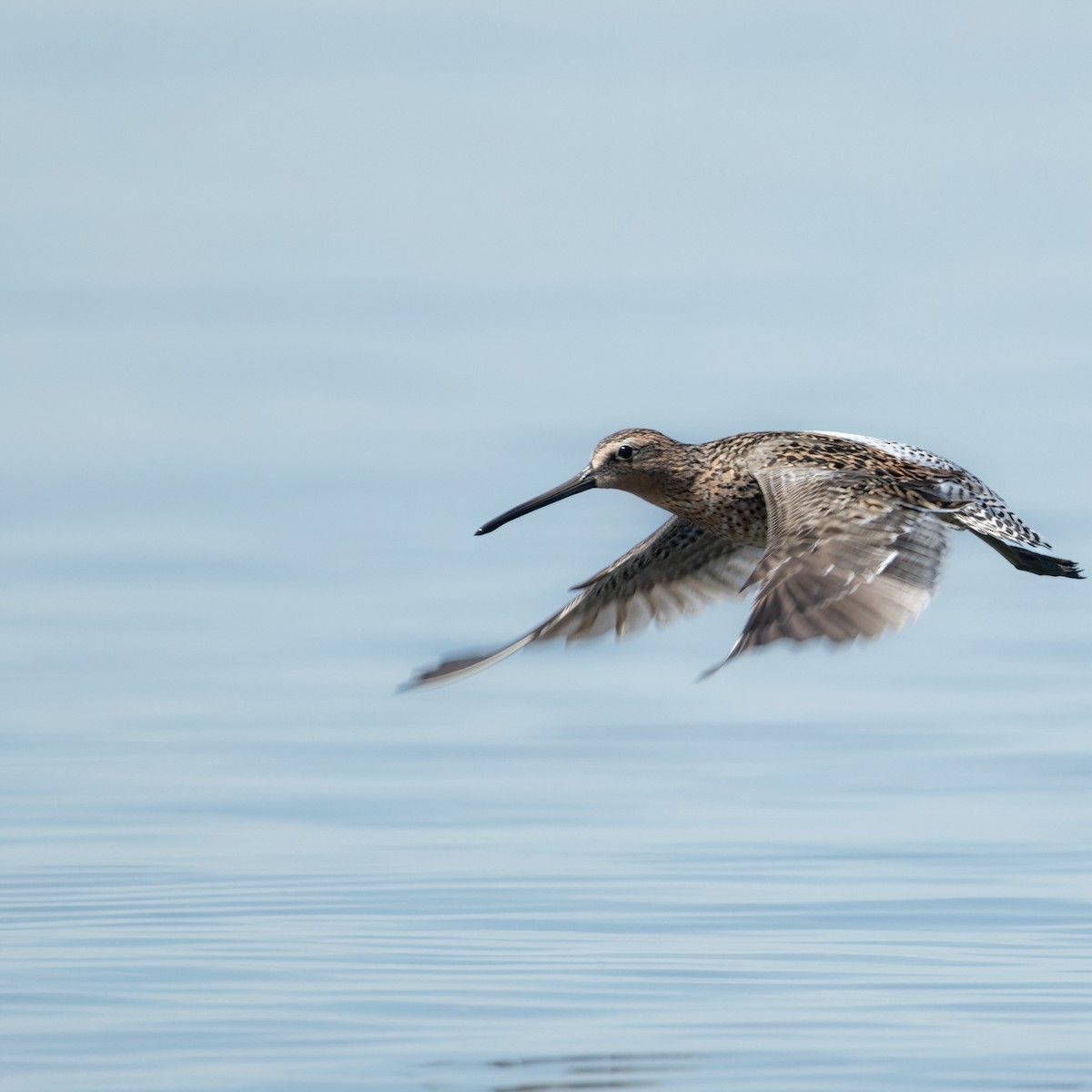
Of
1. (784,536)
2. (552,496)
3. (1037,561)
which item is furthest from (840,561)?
(552,496)

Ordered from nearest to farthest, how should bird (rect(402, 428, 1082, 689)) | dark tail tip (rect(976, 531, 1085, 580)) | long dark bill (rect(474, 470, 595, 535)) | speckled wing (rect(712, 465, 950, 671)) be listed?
speckled wing (rect(712, 465, 950, 671))
bird (rect(402, 428, 1082, 689))
dark tail tip (rect(976, 531, 1085, 580))
long dark bill (rect(474, 470, 595, 535))

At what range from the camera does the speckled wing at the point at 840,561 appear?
1357 centimetres

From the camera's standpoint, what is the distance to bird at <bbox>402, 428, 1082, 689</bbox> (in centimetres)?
1386

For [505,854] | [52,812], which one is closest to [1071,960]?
[505,854]

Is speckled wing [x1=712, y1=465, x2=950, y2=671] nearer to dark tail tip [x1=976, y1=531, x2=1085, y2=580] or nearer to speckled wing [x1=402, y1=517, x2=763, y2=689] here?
dark tail tip [x1=976, y1=531, x2=1085, y2=580]

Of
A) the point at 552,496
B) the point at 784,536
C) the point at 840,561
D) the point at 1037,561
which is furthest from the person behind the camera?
the point at 552,496

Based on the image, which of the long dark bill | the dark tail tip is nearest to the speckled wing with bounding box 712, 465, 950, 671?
the dark tail tip

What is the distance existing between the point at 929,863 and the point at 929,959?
5.77ft

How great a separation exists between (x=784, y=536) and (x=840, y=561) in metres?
0.39

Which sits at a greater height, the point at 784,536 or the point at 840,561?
the point at 784,536

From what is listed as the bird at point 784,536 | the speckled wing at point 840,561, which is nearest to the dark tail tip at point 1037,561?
the bird at point 784,536

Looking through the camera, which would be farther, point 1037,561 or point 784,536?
point 1037,561

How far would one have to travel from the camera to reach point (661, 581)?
16672 millimetres

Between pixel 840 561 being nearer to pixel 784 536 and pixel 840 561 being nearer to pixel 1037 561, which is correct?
pixel 784 536
